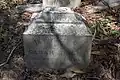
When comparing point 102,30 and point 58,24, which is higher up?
point 58,24

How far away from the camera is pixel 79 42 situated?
201cm

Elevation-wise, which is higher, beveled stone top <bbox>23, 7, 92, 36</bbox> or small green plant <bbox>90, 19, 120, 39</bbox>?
beveled stone top <bbox>23, 7, 92, 36</bbox>

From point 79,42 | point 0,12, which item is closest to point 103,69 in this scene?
point 79,42

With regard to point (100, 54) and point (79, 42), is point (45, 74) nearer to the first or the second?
A: point (79, 42)

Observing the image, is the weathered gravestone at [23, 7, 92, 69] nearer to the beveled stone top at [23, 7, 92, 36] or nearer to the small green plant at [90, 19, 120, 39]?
the beveled stone top at [23, 7, 92, 36]

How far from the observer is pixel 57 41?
1997 mm

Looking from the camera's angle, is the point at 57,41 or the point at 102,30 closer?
the point at 57,41

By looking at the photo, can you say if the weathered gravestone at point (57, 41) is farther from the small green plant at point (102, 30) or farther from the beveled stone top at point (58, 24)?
the small green plant at point (102, 30)

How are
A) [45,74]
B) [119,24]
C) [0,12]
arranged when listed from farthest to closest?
1. [0,12]
2. [119,24]
3. [45,74]

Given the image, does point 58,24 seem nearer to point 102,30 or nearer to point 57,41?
point 57,41

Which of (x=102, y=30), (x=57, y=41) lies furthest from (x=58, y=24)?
(x=102, y=30)

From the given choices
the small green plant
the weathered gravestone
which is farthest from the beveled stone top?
the small green plant

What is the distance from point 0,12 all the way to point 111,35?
58.4 inches

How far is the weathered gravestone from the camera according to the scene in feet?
6.47
